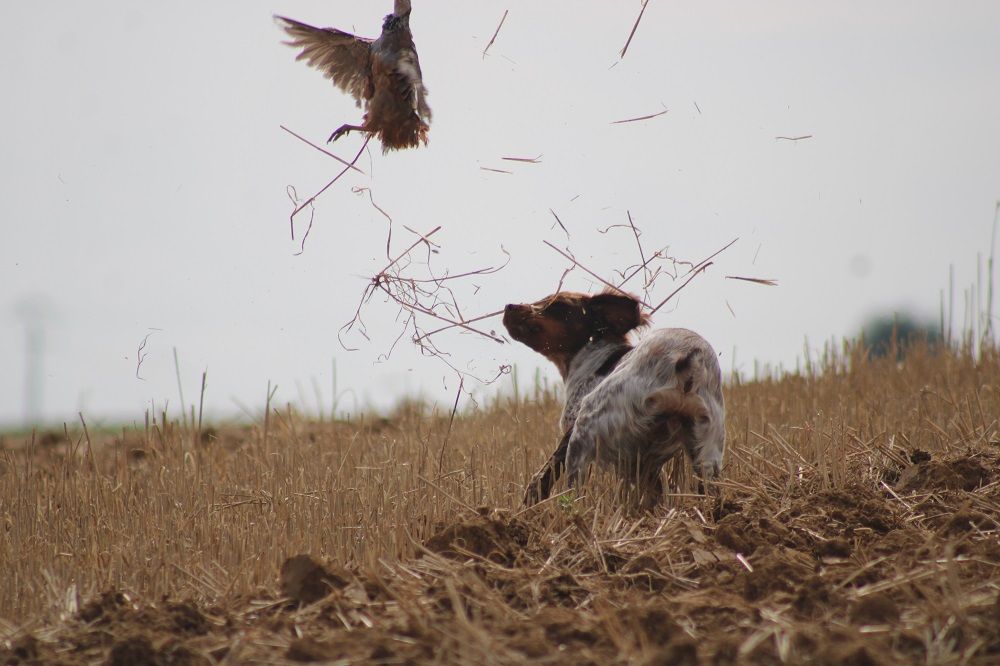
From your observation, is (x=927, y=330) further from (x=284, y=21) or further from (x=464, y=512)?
(x=284, y=21)

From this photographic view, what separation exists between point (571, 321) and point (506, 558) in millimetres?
2283

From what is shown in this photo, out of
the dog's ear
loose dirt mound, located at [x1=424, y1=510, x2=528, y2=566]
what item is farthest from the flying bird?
the dog's ear

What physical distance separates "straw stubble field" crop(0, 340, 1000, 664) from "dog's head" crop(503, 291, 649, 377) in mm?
822

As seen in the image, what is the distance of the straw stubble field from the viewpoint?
10.9 ft

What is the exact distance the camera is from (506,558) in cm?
439

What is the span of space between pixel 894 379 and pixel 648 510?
17.8 ft

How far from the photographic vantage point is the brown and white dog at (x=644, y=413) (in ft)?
17.2

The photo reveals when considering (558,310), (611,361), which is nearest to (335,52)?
(558,310)

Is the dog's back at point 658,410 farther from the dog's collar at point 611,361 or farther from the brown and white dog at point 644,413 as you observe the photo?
the dog's collar at point 611,361

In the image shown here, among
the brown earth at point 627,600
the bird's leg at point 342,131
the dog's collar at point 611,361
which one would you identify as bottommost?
the brown earth at point 627,600

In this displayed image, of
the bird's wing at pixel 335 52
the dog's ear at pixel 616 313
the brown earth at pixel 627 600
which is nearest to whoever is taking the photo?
the brown earth at pixel 627 600

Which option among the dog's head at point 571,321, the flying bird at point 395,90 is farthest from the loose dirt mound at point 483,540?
the dog's head at point 571,321

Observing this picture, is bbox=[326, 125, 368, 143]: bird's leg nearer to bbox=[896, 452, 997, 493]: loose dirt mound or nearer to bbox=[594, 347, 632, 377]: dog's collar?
bbox=[594, 347, 632, 377]: dog's collar

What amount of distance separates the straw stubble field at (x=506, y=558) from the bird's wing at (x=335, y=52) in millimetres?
2151
